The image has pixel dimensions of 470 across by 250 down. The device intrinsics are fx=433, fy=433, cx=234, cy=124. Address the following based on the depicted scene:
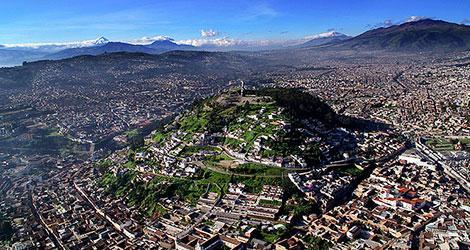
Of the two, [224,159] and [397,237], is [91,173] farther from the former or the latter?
[397,237]

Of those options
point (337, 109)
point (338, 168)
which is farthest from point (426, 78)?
point (338, 168)

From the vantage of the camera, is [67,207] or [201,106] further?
[201,106]

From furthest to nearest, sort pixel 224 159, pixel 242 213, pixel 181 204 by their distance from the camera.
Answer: pixel 224 159 < pixel 181 204 < pixel 242 213

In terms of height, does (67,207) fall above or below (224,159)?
below

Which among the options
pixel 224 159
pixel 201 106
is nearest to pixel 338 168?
pixel 224 159

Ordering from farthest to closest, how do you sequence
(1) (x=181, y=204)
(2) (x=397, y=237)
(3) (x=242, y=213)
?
(1) (x=181, y=204) < (3) (x=242, y=213) < (2) (x=397, y=237)

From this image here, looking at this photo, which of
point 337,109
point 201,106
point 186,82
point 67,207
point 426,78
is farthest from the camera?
point 186,82

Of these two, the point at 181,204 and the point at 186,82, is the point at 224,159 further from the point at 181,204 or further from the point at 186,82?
the point at 186,82

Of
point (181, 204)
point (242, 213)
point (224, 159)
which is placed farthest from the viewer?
point (224, 159)

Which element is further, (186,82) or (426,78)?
(186,82)
